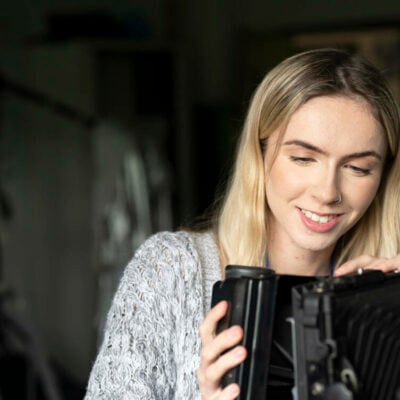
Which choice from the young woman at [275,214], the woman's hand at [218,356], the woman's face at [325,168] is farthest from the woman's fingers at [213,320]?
the woman's face at [325,168]

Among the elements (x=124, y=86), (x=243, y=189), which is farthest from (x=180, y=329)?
(x=124, y=86)

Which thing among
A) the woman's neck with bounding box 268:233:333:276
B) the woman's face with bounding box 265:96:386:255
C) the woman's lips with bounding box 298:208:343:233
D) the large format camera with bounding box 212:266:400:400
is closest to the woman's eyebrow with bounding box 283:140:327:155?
the woman's face with bounding box 265:96:386:255

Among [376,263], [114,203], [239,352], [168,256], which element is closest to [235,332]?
[239,352]

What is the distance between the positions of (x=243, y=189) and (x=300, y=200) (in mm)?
216

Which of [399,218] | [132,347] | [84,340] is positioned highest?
[399,218]

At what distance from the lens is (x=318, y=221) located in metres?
1.88

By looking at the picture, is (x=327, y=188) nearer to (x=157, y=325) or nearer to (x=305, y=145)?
(x=305, y=145)

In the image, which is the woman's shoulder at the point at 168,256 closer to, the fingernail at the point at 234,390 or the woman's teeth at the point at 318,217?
the woman's teeth at the point at 318,217

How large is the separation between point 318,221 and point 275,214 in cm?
10

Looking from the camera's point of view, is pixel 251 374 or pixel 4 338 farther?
pixel 4 338

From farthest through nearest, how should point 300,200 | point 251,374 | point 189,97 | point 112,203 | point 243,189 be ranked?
point 189,97
point 112,203
point 243,189
point 300,200
point 251,374

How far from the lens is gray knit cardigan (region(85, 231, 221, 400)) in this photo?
1.87m

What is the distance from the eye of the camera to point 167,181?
5363 millimetres

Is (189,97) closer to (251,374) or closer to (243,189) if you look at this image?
(243,189)
